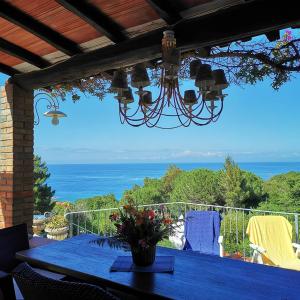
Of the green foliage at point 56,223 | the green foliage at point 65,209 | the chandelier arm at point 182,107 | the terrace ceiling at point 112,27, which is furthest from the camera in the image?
the green foliage at point 65,209

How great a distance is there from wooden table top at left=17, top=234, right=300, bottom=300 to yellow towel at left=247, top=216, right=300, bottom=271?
168cm

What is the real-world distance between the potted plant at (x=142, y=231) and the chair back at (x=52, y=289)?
66cm

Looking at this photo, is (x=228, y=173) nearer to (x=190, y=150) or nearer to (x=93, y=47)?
(x=93, y=47)

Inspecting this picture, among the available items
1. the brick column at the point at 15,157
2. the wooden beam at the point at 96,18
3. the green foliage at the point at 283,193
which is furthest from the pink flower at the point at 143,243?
the green foliage at the point at 283,193

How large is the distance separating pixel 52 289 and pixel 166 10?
71.0 inches

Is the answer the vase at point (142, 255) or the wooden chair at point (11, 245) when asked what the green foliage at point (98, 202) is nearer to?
the wooden chair at point (11, 245)

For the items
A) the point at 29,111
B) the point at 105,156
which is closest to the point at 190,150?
the point at 105,156

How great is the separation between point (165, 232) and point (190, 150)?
27484mm

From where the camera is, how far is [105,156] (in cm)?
4016

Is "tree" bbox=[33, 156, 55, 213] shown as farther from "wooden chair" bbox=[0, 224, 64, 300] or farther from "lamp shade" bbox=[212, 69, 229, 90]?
"lamp shade" bbox=[212, 69, 229, 90]

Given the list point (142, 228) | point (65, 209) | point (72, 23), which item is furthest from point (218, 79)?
point (65, 209)

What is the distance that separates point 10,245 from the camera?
2.64 metres

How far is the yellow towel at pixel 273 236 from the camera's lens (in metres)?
3.73

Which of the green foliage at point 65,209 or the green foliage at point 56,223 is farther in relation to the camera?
the green foliage at point 65,209
